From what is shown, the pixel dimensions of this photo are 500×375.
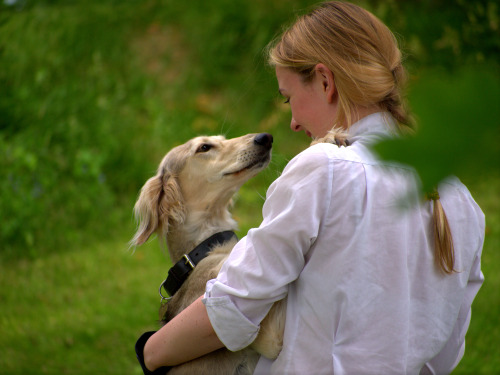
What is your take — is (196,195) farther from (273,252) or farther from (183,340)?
(273,252)

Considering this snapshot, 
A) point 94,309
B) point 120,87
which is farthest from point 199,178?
point 120,87

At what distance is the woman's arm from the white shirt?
8 cm

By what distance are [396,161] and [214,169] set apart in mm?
2433

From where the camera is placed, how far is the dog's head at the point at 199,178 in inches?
104

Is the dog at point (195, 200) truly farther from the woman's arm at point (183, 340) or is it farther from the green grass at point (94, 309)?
the green grass at point (94, 309)

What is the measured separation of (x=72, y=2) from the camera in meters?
7.50

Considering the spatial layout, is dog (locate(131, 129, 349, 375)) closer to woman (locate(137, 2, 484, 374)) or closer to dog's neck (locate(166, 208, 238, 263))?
dog's neck (locate(166, 208, 238, 263))

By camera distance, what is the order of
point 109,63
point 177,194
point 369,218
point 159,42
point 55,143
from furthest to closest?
point 159,42, point 109,63, point 55,143, point 177,194, point 369,218

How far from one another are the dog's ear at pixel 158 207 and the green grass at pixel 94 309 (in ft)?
5.63

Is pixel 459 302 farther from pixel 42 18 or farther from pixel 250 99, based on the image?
pixel 42 18

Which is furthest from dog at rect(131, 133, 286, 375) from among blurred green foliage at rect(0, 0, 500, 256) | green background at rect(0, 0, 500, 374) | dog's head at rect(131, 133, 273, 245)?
blurred green foliage at rect(0, 0, 500, 256)

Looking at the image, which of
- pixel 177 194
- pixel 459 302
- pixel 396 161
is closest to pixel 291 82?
pixel 459 302

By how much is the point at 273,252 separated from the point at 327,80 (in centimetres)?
62

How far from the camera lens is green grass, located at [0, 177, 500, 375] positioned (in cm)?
393
